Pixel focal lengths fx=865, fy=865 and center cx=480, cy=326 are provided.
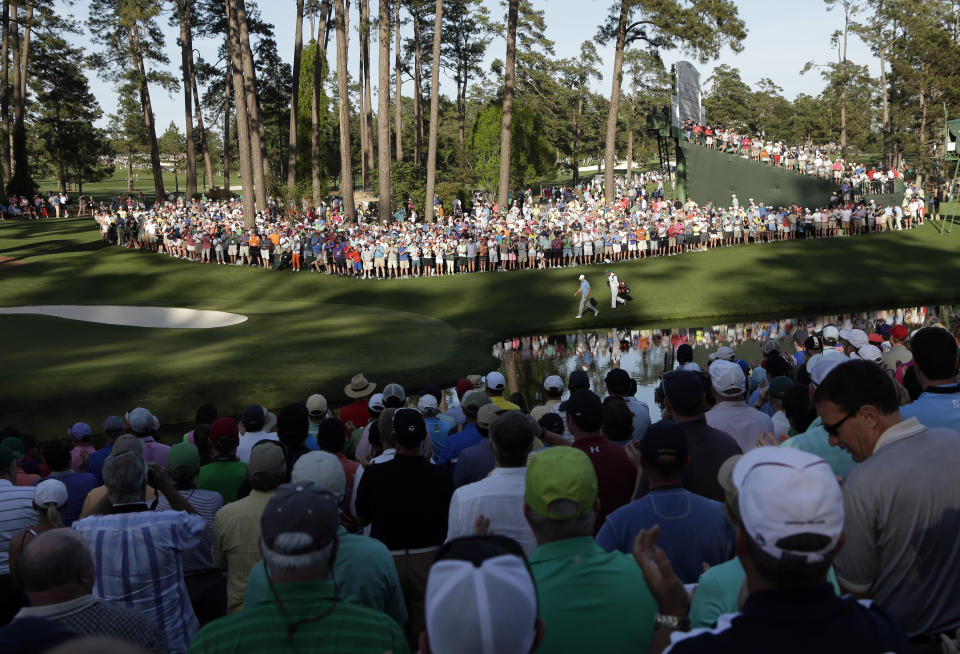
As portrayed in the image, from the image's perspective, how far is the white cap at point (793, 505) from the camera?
228 centimetres

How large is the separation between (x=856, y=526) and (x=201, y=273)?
3376cm

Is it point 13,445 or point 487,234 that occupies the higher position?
point 487,234

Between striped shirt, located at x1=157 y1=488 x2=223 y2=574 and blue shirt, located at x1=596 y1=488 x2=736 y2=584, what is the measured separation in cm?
311

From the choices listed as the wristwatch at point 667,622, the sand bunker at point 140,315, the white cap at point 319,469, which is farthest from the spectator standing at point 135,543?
the sand bunker at point 140,315

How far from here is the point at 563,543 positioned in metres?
2.97

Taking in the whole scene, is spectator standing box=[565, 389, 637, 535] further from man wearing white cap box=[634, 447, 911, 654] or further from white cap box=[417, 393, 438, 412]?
white cap box=[417, 393, 438, 412]

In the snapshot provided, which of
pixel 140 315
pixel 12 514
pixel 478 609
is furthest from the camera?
pixel 140 315

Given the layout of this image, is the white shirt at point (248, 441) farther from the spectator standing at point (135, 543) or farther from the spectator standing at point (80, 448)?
the spectator standing at point (135, 543)

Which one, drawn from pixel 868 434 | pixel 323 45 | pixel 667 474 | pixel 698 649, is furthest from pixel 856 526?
pixel 323 45

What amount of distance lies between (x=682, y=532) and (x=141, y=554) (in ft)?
8.74

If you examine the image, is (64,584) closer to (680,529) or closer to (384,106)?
(680,529)

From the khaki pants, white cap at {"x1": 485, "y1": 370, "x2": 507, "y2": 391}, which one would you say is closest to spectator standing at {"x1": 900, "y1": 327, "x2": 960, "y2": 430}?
the khaki pants

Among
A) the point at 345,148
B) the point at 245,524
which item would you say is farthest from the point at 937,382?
the point at 345,148

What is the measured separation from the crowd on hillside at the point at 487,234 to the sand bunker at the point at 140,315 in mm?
8318
